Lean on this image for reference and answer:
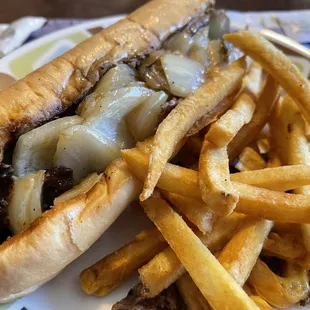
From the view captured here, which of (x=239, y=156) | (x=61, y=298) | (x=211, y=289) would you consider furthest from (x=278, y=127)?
(x=61, y=298)

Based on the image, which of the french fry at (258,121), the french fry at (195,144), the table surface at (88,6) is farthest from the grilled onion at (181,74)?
the table surface at (88,6)

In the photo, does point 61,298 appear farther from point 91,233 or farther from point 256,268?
point 256,268

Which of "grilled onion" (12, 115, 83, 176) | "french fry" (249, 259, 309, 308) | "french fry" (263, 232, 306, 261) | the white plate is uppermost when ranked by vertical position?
"grilled onion" (12, 115, 83, 176)

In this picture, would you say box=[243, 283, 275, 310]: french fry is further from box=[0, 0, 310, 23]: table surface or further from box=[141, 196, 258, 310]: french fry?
box=[0, 0, 310, 23]: table surface

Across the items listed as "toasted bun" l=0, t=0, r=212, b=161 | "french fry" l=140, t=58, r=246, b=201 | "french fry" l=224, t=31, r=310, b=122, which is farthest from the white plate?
"french fry" l=224, t=31, r=310, b=122

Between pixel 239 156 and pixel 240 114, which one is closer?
pixel 240 114

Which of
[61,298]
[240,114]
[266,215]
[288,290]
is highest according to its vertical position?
[240,114]

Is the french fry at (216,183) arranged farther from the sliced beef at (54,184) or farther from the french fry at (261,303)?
the sliced beef at (54,184)
